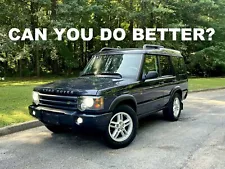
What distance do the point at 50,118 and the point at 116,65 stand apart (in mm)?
1807

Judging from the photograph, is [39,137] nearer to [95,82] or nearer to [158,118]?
[95,82]

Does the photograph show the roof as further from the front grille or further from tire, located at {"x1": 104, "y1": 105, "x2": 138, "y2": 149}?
the front grille

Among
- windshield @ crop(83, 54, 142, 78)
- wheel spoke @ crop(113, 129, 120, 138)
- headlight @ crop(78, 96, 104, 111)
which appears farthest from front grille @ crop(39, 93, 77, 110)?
windshield @ crop(83, 54, 142, 78)

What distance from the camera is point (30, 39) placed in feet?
66.6

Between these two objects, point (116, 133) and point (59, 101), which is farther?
point (116, 133)

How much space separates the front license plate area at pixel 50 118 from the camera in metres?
4.27

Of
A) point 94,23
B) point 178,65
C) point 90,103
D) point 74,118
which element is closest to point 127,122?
point 90,103

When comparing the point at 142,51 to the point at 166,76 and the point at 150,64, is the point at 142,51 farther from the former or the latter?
the point at 166,76

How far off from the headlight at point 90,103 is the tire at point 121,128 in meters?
0.43

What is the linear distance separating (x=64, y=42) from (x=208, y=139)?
68.2 feet

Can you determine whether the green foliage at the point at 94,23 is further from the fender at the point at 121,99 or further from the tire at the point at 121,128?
the tire at the point at 121,128

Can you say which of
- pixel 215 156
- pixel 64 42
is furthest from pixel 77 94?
pixel 64 42

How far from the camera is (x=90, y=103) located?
13.3 ft

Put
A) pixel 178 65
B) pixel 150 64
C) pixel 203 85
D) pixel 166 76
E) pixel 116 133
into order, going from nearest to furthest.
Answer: pixel 116 133, pixel 150 64, pixel 166 76, pixel 178 65, pixel 203 85
